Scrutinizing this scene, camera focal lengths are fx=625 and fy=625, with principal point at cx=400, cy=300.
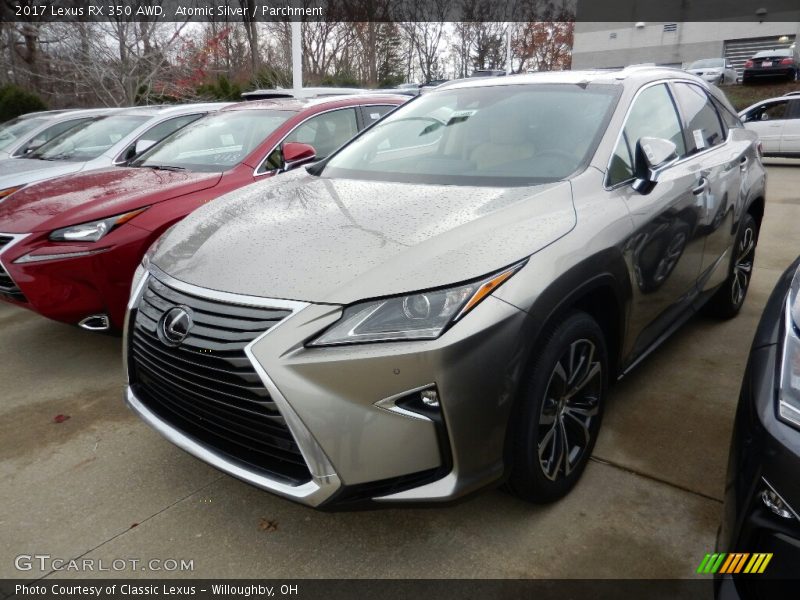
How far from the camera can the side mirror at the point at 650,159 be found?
262 centimetres

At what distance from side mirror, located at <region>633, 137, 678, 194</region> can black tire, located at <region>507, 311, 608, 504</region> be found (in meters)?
0.72

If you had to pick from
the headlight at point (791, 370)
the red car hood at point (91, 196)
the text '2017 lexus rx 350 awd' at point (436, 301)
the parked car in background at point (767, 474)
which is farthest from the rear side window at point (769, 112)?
the parked car in background at point (767, 474)

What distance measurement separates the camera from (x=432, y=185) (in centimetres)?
272

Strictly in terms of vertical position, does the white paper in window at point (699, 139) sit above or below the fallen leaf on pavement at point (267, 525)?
above

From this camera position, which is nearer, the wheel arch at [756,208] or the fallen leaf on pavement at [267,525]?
the fallen leaf on pavement at [267,525]

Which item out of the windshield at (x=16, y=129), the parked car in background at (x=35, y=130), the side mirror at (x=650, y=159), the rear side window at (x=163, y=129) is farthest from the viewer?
the windshield at (x=16, y=129)

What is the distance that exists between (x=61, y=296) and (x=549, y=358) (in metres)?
2.76

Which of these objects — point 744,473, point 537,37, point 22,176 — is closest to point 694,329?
point 744,473

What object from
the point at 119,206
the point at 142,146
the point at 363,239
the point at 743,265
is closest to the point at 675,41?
the point at 743,265

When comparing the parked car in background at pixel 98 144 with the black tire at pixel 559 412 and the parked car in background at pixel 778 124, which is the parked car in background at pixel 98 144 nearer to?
the black tire at pixel 559 412

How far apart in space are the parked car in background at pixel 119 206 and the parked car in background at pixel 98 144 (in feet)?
4.02

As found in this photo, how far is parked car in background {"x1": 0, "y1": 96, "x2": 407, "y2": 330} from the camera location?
3490 mm

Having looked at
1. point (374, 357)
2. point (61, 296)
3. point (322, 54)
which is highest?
point (322, 54)

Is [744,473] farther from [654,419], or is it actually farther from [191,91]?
[191,91]
